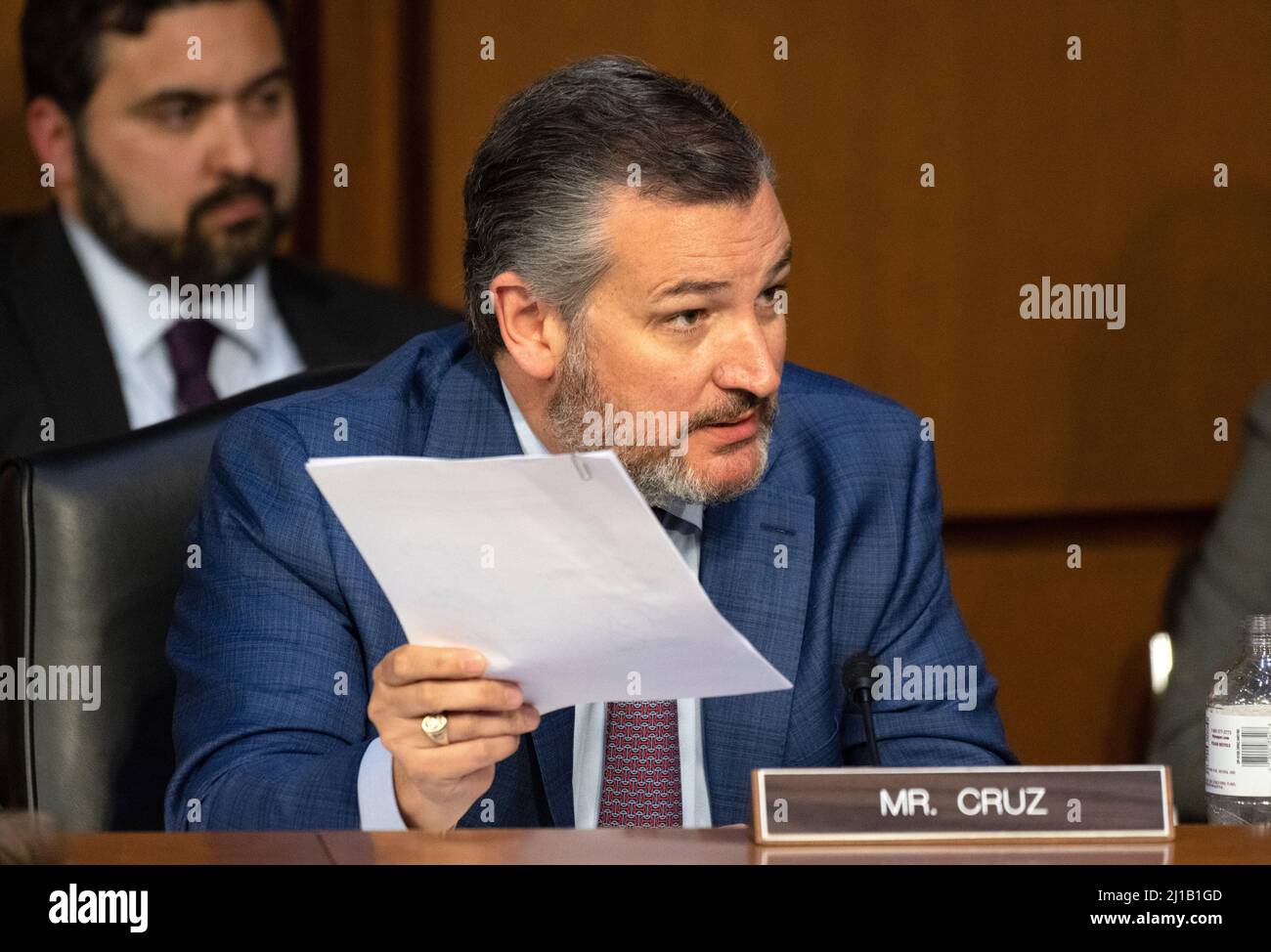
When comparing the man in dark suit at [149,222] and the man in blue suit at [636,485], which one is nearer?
the man in blue suit at [636,485]

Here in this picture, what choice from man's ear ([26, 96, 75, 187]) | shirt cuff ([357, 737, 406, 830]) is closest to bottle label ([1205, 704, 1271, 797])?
shirt cuff ([357, 737, 406, 830])

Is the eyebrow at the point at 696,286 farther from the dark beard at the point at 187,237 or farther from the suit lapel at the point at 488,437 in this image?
the dark beard at the point at 187,237

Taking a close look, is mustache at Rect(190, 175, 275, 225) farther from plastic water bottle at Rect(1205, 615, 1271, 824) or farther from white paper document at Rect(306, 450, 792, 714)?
plastic water bottle at Rect(1205, 615, 1271, 824)

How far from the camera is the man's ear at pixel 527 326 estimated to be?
1721mm

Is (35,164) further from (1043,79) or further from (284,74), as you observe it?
(1043,79)

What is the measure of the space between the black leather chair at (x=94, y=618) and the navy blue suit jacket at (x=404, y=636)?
0.06m

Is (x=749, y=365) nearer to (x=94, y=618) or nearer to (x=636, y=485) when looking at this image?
(x=636, y=485)

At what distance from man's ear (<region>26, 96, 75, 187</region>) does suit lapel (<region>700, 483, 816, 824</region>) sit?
1.45 meters

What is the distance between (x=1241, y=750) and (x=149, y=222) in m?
1.99

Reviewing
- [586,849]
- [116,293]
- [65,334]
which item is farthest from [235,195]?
[586,849]

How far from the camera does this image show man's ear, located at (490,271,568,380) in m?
1.72

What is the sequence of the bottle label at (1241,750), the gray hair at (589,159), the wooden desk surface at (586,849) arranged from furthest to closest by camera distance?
the gray hair at (589,159), the bottle label at (1241,750), the wooden desk surface at (586,849)

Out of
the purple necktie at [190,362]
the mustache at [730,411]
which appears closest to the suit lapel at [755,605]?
the mustache at [730,411]

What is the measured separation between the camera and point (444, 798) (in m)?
1.31
